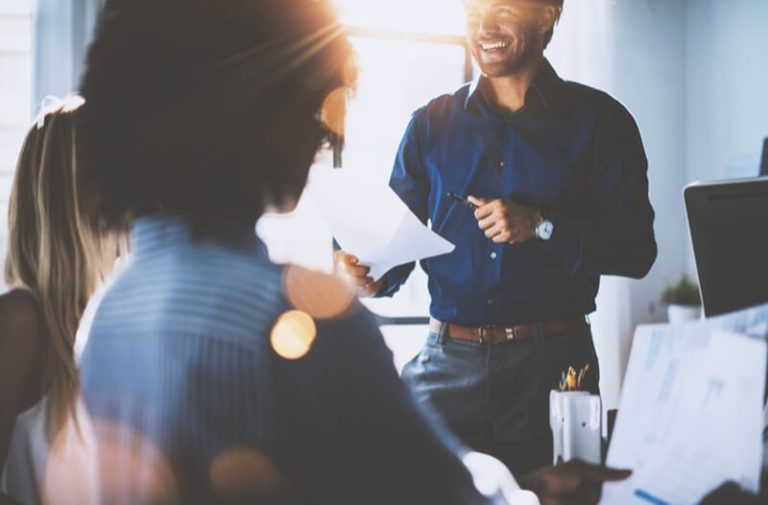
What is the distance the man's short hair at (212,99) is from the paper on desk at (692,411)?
1.29ft

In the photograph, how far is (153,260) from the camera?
0.64 m

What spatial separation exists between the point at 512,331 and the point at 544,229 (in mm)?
267

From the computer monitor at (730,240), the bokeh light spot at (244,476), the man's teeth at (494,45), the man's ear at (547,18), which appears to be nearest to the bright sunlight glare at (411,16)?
the man's ear at (547,18)

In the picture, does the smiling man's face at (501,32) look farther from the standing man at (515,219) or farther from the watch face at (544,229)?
the watch face at (544,229)

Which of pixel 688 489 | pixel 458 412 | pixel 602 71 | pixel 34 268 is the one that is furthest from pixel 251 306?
pixel 602 71

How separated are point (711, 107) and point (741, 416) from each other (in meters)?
4.12

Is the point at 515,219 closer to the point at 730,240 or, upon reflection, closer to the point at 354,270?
the point at 354,270

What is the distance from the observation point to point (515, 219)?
5.53 feet

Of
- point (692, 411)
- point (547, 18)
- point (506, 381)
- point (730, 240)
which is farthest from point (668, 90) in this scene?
point (692, 411)

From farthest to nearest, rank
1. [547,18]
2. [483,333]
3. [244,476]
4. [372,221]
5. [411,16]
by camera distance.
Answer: [411,16] → [547,18] → [483,333] → [372,221] → [244,476]

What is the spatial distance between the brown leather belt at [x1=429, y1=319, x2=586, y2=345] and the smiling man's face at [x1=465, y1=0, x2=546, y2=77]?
663mm

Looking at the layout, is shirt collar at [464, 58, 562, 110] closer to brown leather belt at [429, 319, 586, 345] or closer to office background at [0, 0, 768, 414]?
brown leather belt at [429, 319, 586, 345]

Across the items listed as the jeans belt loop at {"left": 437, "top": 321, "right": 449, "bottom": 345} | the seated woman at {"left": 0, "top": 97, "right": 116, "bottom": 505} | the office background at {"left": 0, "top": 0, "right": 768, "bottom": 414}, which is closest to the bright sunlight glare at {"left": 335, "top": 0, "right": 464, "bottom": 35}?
the office background at {"left": 0, "top": 0, "right": 768, "bottom": 414}

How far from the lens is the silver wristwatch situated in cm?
174
